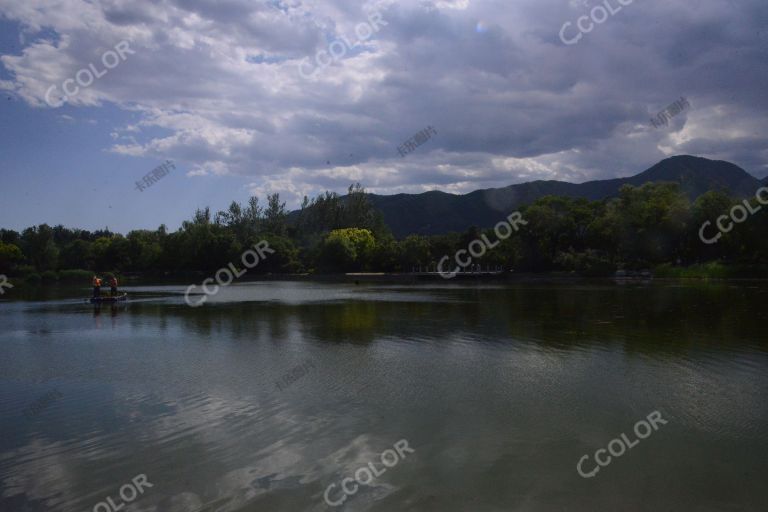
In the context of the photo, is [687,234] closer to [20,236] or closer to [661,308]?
[661,308]

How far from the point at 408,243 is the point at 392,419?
9284 centimetres

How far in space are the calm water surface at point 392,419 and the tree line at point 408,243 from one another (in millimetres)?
60270

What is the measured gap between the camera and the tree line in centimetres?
7359

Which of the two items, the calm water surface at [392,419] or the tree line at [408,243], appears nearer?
the calm water surface at [392,419]

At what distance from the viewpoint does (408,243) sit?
335ft

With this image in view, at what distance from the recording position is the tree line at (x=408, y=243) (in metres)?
73.6

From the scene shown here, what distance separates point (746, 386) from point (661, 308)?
18.1 metres

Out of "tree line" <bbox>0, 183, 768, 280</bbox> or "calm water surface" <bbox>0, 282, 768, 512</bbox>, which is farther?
"tree line" <bbox>0, 183, 768, 280</bbox>

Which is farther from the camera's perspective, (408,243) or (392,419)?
(408,243)

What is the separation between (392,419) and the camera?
9453 millimetres

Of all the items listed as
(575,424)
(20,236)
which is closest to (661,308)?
(575,424)

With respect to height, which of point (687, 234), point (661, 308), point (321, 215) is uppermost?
point (321, 215)

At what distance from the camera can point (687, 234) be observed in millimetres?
74000

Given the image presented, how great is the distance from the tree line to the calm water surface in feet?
198
